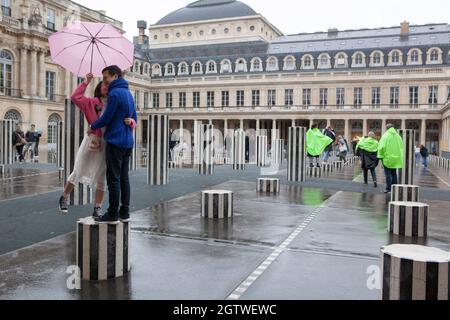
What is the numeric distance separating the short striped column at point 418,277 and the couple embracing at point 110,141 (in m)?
2.61

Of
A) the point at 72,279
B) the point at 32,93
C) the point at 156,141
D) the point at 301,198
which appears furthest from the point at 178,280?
the point at 32,93

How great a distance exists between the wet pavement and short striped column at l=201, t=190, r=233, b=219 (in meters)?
0.20

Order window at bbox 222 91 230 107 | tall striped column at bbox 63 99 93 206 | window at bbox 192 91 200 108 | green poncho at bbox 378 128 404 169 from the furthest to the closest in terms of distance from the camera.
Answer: window at bbox 192 91 200 108 → window at bbox 222 91 230 107 → green poncho at bbox 378 128 404 169 → tall striped column at bbox 63 99 93 206

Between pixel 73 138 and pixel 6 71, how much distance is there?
3336 cm

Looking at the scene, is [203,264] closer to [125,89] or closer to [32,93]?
[125,89]

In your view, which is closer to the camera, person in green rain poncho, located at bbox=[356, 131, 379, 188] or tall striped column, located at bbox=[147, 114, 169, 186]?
tall striped column, located at bbox=[147, 114, 169, 186]

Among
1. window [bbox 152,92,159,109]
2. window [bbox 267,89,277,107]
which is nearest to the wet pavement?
window [bbox 267,89,277,107]

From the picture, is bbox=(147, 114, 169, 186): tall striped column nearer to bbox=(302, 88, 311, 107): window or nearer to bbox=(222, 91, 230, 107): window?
bbox=(302, 88, 311, 107): window

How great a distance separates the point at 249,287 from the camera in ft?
13.7

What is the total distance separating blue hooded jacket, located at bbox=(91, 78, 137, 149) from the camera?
461cm

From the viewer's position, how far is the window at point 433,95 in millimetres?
52844

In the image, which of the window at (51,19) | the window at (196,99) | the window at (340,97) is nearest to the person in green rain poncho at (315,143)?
the window at (51,19)

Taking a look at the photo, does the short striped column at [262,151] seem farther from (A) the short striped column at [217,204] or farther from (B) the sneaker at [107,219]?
(B) the sneaker at [107,219]
